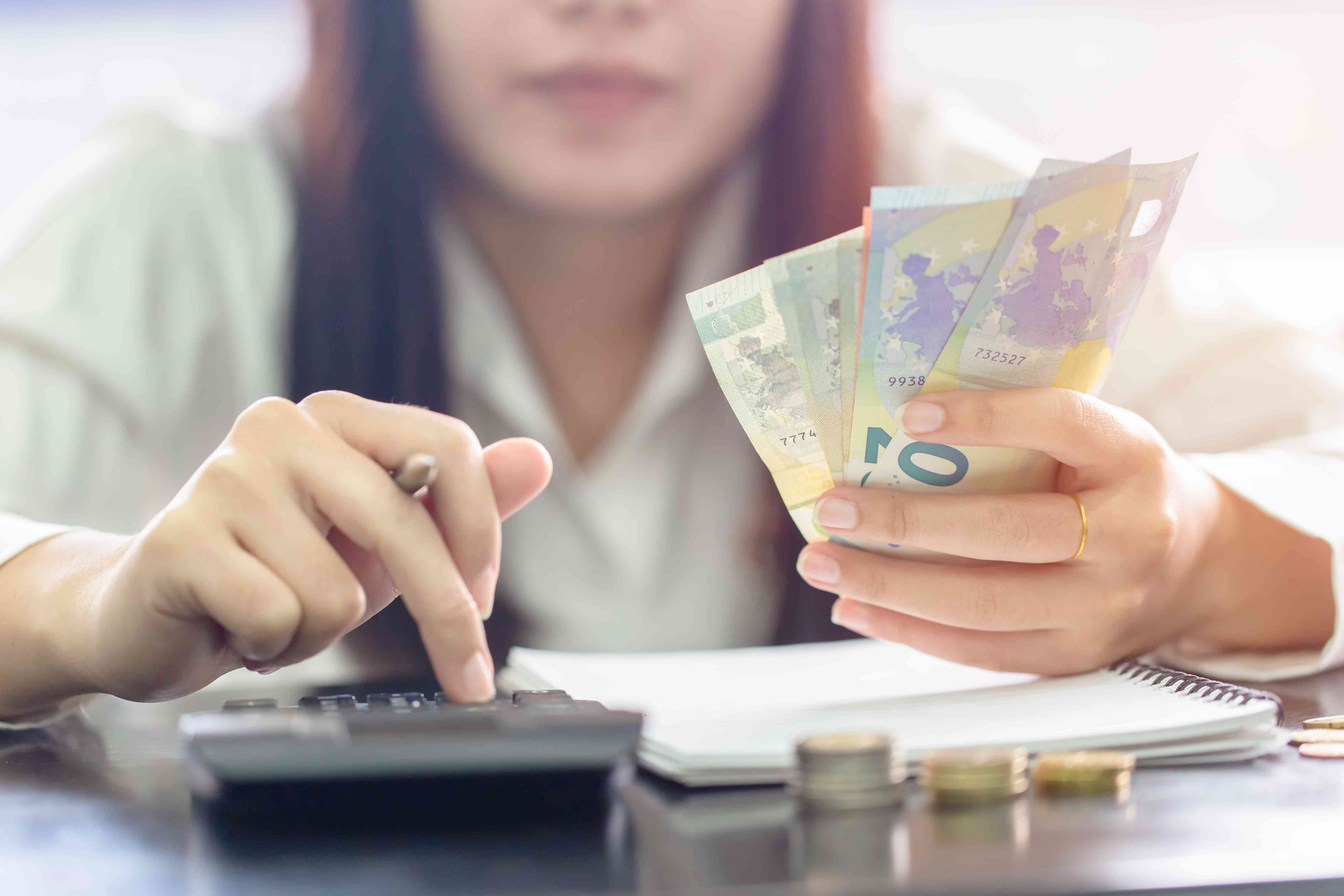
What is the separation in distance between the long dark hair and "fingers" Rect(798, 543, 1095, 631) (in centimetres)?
78

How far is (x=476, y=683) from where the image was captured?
21.4 inches

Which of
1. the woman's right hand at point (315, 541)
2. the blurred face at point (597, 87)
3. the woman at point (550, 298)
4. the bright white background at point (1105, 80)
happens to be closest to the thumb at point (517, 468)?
Answer: the woman's right hand at point (315, 541)

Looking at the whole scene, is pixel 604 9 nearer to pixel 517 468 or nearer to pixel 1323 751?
pixel 517 468

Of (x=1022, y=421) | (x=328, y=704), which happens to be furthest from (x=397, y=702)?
(x=1022, y=421)

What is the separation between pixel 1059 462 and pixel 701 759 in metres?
0.40

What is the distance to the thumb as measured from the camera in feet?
1.98

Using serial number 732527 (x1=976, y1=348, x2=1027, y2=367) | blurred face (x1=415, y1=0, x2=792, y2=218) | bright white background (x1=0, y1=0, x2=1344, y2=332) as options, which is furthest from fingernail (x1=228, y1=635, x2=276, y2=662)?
bright white background (x1=0, y1=0, x2=1344, y2=332)

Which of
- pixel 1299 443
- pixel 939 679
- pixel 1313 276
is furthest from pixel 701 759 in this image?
pixel 1313 276

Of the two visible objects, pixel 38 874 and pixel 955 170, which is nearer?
pixel 38 874

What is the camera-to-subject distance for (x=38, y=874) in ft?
1.23

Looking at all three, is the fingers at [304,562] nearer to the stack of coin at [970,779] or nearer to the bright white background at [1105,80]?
the stack of coin at [970,779]

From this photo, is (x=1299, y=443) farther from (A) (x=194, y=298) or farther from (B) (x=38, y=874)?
(A) (x=194, y=298)

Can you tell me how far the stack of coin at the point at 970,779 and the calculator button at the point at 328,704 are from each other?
0.86 feet

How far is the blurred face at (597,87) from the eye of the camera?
1.33m
